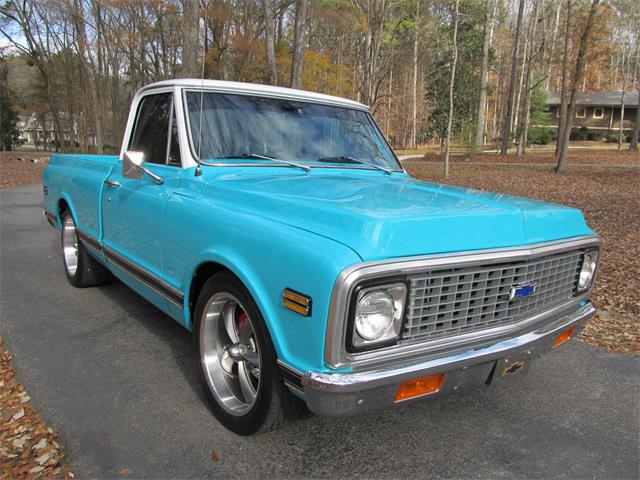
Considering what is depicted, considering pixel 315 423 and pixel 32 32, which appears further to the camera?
pixel 32 32

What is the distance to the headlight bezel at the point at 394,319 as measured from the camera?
6.10 ft

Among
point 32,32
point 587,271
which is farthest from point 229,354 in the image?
point 32,32

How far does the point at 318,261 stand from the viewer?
1.91m

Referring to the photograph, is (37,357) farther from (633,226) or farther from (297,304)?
(633,226)

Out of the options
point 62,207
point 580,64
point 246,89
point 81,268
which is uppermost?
point 580,64

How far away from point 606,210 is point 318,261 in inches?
399

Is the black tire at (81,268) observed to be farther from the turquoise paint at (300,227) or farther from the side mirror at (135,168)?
the side mirror at (135,168)

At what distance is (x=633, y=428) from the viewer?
2.82 metres

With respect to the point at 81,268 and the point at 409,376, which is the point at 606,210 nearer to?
the point at 81,268

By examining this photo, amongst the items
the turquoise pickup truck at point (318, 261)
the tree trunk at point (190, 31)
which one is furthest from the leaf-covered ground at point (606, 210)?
the tree trunk at point (190, 31)

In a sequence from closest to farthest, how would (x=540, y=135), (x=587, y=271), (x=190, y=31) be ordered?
(x=587, y=271), (x=190, y=31), (x=540, y=135)

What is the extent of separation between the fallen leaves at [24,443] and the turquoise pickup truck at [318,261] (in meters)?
0.79

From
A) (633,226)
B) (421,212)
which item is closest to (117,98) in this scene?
(633,226)

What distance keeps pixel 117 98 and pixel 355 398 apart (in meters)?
45.1
